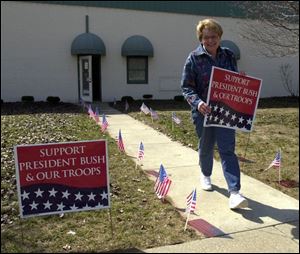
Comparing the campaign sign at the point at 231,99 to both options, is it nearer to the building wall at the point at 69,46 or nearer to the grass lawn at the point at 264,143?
the grass lawn at the point at 264,143

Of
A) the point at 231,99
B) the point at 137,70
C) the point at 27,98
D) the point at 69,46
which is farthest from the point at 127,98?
the point at 231,99

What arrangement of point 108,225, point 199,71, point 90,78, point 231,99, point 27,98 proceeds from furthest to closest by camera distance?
point 90,78, point 27,98, point 231,99, point 199,71, point 108,225

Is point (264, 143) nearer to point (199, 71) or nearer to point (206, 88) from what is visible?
point (206, 88)

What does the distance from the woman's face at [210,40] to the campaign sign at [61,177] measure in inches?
63.1

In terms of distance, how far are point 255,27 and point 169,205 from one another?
17.7 m

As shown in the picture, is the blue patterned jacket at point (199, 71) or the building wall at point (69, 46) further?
the building wall at point (69, 46)

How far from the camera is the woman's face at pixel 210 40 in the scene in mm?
4535

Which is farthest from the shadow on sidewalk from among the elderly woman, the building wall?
the building wall

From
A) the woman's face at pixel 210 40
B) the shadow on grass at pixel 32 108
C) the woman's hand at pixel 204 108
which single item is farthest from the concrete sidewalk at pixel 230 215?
the shadow on grass at pixel 32 108

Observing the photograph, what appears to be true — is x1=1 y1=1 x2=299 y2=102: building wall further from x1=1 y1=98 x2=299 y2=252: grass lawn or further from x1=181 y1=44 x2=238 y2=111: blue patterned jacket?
x1=181 y1=44 x2=238 y2=111: blue patterned jacket

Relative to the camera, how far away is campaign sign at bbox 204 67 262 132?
4680 mm

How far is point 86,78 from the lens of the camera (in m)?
18.6

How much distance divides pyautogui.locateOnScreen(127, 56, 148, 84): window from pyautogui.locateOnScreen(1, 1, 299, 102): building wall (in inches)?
9.1

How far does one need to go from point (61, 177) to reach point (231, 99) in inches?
84.1
